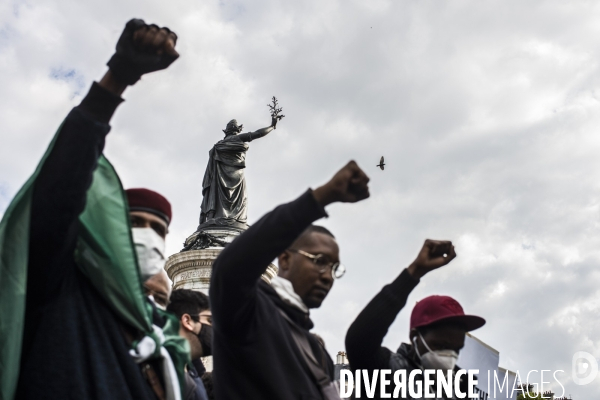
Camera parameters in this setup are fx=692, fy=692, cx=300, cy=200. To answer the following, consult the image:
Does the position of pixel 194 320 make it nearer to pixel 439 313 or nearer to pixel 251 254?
pixel 439 313

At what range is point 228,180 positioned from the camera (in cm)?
1423

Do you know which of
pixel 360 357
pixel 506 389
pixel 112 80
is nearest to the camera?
pixel 112 80

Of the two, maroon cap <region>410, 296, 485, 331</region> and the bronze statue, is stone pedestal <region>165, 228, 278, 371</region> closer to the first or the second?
the bronze statue

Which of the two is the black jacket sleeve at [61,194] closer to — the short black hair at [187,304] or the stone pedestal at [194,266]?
the short black hair at [187,304]

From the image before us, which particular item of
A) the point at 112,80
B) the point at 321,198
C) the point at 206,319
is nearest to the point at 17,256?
the point at 112,80

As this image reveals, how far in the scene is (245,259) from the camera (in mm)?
2422

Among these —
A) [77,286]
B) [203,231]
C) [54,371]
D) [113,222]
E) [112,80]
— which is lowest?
[54,371]

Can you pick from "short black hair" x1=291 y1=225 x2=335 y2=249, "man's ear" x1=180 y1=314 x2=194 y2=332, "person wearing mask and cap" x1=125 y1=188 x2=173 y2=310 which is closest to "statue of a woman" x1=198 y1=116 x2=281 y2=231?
"man's ear" x1=180 y1=314 x2=194 y2=332

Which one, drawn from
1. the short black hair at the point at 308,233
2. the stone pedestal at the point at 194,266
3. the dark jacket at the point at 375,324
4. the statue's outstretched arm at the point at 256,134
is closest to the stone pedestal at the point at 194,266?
the stone pedestal at the point at 194,266

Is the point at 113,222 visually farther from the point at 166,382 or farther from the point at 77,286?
the point at 166,382

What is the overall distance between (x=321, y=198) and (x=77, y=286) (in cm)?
89

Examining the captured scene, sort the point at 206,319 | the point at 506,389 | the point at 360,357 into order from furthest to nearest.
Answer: the point at 506,389 < the point at 206,319 < the point at 360,357

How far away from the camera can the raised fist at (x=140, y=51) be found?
228 centimetres

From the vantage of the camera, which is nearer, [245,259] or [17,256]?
[17,256]
